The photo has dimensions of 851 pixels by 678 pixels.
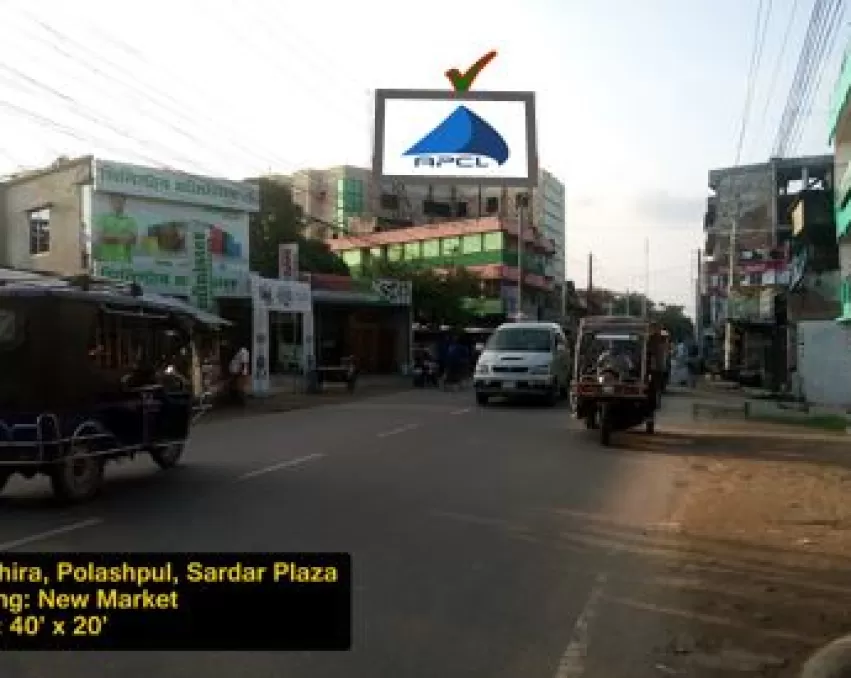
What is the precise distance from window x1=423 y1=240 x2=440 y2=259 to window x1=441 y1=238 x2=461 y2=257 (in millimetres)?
687

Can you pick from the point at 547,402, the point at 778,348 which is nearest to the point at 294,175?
the point at 778,348

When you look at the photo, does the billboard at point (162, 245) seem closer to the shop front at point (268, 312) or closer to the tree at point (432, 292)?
the shop front at point (268, 312)

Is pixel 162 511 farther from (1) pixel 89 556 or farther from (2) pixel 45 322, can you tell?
(1) pixel 89 556

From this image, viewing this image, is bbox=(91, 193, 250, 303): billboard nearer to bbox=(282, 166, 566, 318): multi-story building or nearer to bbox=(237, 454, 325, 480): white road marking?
bbox=(237, 454, 325, 480): white road marking

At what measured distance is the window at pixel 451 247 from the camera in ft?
236

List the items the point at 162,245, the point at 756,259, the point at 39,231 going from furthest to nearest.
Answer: the point at 756,259 < the point at 39,231 < the point at 162,245

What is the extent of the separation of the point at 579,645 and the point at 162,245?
1056 inches

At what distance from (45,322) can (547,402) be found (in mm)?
17877

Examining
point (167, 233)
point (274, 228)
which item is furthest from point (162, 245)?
point (274, 228)

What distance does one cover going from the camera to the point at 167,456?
1313 centimetres

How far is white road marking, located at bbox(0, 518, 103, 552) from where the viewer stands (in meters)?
8.20

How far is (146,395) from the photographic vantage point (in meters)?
12.0

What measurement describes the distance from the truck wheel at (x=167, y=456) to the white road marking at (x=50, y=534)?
133 inches

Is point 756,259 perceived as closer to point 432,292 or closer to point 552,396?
point 432,292
